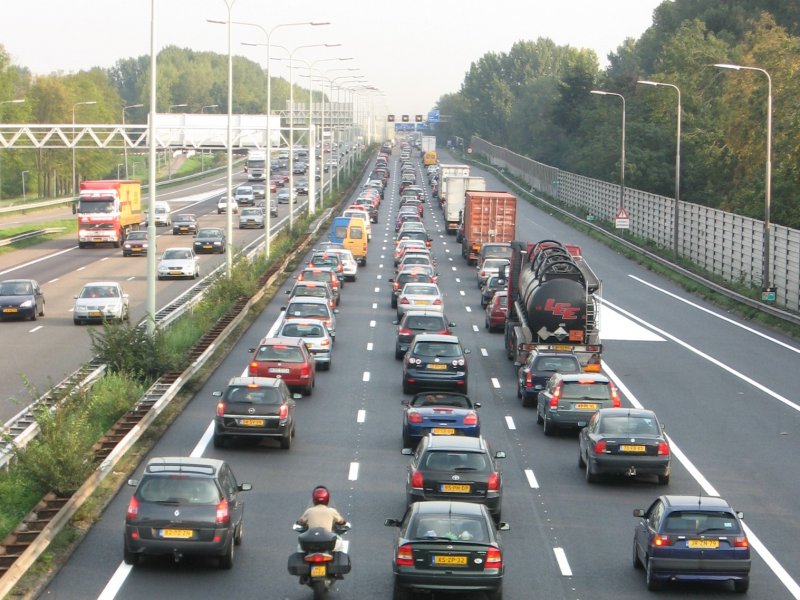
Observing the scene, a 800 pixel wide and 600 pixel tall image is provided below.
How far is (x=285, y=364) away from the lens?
111 feet

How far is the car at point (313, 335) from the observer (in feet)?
125

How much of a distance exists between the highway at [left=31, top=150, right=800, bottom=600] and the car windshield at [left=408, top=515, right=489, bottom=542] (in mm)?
1129

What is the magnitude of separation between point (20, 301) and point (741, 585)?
3469 centimetres

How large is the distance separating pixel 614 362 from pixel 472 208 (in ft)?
103

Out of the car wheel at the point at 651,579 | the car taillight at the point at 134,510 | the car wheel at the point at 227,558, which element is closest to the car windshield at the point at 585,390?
the car wheel at the point at 651,579

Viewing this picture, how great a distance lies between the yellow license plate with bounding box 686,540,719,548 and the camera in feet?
60.0

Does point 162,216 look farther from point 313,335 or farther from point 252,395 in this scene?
point 252,395

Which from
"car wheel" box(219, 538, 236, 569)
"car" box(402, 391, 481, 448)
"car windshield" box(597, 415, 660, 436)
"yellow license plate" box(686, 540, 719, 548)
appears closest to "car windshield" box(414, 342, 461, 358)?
"car" box(402, 391, 481, 448)

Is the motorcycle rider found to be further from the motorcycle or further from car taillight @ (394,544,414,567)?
car taillight @ (394,544,414,567)

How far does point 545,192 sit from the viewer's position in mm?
134500

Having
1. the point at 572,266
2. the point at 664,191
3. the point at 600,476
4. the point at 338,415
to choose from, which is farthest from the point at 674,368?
the point at 664,191

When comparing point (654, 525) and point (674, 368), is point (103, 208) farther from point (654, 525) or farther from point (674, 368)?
point (654, 525)

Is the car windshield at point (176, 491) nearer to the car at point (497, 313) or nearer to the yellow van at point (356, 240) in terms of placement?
the car at point (497, 313)

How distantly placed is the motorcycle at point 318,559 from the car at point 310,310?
25.1m
